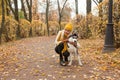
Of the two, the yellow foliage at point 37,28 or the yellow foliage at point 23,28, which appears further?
the yellow foliage at point 37,28

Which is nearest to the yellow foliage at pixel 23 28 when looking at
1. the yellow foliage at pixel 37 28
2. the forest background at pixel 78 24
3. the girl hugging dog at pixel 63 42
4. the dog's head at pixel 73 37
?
the forest background at pixel 78 24

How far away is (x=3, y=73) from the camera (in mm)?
9906

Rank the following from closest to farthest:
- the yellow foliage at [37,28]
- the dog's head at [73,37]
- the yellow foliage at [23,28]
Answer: the dog's head at [73,37] → the yellow foliage at [23,28] → the yellow foliage at [37,28]

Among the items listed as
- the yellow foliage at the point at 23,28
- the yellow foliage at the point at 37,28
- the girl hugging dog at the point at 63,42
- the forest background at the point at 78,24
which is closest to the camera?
the girl hugging dog at the point at 63,42

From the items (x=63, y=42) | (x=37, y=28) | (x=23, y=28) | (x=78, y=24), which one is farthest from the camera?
(x=37, y=28)

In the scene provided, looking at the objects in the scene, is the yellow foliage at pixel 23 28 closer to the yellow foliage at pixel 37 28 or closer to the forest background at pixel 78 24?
the forest background at pixel 78 24

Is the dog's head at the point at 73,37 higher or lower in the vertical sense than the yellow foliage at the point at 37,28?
higher

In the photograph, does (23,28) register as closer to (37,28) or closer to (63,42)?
(37,28)

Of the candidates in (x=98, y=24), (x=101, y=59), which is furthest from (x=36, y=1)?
(x=101, y=59)

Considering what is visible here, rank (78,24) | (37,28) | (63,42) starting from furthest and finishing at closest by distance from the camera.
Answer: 1. (37,28)
2. (78,24)
3. (63,42)

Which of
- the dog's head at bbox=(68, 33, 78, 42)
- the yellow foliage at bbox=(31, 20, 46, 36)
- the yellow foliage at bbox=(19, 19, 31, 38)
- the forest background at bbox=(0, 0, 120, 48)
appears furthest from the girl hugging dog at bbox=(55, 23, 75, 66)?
the yellow foliage at bbox=(31, 20, 46, 36)

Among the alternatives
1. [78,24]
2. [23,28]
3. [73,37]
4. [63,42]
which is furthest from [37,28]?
[73,37]

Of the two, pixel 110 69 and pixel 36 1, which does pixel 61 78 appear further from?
pixel 36 1

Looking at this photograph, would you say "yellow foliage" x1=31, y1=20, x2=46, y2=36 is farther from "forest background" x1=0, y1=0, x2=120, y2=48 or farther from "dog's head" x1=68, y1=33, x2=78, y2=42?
"dog's head" x1=68, y1=33, x2=78, y2=42
